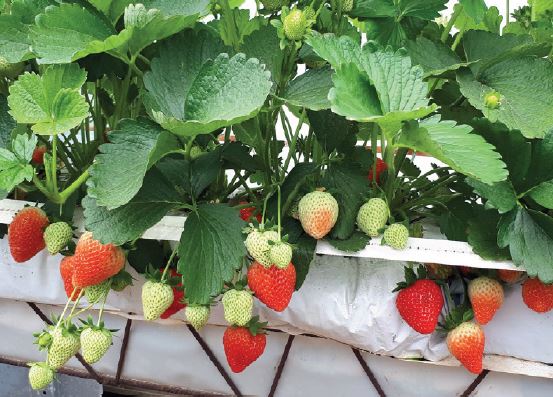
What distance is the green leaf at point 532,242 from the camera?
22.8 inches

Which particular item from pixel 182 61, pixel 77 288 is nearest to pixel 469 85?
pixel 182 61

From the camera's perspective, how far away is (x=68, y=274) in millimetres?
665

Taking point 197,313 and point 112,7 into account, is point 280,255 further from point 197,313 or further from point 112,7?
point 112,7

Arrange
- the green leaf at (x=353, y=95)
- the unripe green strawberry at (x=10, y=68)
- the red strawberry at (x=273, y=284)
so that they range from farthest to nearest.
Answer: the unripe green strawberry at (x=10, y=68)
the red strawberry at (x=273, y=284)
the green leaf at (x=353, y=95)

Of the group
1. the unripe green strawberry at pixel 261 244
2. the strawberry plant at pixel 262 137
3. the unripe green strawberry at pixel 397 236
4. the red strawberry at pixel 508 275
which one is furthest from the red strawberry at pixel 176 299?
the red strawberry at pixel 508 275

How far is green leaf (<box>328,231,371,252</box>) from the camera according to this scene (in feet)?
2.02

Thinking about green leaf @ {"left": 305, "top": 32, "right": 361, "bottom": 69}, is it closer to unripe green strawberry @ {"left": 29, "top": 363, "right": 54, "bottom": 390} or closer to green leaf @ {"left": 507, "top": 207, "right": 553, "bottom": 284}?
green leaf @ {"left": 507, "top": 207, "right": 553, "bottom": 284}

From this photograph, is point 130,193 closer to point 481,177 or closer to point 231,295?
point 231,295

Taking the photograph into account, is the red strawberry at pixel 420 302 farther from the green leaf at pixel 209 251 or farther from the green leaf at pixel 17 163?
the green leaf at pixel 17 163

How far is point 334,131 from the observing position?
2.18 ft

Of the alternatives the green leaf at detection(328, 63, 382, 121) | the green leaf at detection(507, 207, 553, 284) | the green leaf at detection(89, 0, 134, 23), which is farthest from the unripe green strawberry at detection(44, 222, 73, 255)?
the green leaf at detection(507, 207, 553, 284)

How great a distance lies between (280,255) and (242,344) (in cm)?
13

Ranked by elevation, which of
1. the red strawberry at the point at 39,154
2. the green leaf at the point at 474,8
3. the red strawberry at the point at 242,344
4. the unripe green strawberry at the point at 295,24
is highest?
the unripe green strawberry at the point at 295,24

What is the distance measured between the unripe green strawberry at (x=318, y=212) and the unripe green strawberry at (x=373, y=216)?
0.10 feet
